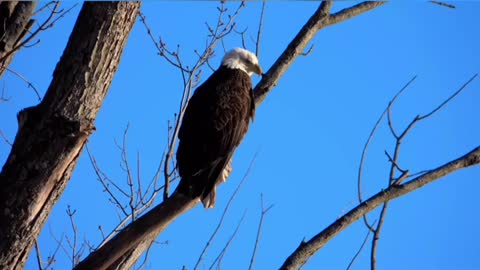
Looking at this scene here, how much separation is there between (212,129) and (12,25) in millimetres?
1432

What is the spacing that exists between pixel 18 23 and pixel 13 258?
4.05 ft

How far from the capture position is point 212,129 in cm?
409

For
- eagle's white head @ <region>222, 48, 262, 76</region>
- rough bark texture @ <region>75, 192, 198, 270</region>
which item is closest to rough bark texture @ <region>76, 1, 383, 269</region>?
rough bark texture @ <region>75, 192, 198, 270</region>

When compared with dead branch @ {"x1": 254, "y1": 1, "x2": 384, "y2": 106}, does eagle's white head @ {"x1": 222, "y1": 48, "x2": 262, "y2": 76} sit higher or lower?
higher

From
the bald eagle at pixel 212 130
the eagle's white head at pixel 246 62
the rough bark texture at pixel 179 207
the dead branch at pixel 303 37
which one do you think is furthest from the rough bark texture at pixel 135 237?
the eagle's white head at pixel 246 62

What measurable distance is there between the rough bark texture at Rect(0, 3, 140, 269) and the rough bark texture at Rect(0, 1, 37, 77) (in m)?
0.53

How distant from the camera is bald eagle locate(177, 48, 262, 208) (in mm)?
3816

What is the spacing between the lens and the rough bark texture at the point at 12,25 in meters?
3.15

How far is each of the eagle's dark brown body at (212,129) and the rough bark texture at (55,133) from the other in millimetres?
1026

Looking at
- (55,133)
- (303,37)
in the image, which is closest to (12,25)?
(55,133)

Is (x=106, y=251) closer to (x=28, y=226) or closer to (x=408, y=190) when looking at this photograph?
(x=28, y=226)

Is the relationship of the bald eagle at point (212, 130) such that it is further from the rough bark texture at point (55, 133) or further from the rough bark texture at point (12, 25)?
the rough bark texture at point (12, 25)

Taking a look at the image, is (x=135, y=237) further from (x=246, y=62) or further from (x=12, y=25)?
(x=246, y=62)

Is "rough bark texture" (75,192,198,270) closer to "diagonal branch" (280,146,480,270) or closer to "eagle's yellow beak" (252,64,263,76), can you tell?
"diagonal branch" (280,146,480,270)
